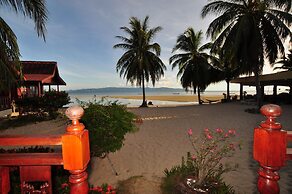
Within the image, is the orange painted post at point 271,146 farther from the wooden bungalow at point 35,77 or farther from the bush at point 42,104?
the wooden bungalow at point 35,77

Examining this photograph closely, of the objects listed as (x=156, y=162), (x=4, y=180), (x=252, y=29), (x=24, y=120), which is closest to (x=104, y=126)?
(x=156, y=162)

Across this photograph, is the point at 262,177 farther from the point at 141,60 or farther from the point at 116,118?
the point at 141,60

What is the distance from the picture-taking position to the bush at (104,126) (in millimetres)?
4164

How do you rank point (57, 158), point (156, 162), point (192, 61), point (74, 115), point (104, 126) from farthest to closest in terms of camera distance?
point (192, 61) → point (156, 162) → point (104, 126) → point (57, 158) → point (74, 115)

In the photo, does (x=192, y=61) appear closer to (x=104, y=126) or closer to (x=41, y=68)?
(x=41, y=68)

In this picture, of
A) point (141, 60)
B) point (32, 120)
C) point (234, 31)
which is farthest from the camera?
point (141, 60)

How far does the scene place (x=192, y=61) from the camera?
22.1m

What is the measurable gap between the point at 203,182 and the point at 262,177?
1.43 metres

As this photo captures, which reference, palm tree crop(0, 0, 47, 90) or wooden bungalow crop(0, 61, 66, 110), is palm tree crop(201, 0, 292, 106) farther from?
wooden bungalow crop(0, 61, 66, 110)

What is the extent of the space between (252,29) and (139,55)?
11.2m

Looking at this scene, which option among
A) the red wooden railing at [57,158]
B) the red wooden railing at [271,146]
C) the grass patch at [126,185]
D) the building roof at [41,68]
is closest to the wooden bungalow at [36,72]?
the building roof at [41,68]

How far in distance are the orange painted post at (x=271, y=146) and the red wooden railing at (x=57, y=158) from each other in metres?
1.69

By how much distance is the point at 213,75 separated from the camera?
24094 mm

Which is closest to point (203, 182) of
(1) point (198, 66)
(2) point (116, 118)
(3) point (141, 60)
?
(2) point (116, 118)
